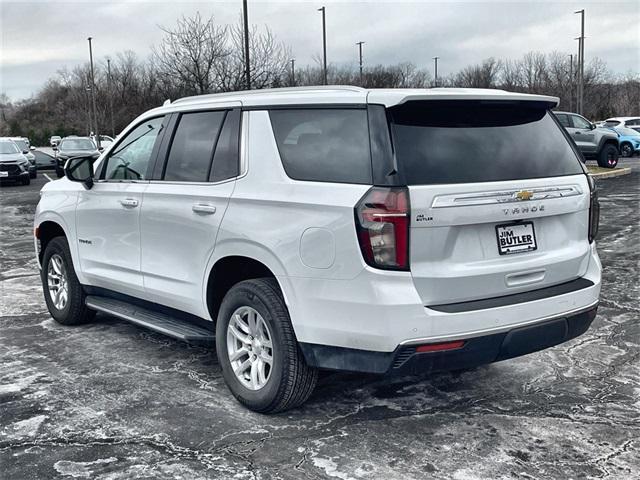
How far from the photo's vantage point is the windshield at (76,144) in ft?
104

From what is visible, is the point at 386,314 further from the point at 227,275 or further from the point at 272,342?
the point at 227,275

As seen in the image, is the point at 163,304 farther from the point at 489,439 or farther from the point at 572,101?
the point at 572,101

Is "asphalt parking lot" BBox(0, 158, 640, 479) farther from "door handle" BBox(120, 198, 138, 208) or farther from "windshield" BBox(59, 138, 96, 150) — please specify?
"windshield" BBox(59, 138, 96, 150)

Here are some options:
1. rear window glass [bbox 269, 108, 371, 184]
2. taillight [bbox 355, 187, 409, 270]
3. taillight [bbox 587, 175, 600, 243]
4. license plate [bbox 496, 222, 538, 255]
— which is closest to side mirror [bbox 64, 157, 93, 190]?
rear window glass [bbox 269, 108, 371, 184]

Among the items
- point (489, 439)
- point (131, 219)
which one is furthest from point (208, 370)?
point (489, 439)

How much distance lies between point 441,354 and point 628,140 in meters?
32.5

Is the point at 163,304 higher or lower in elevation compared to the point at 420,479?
higher

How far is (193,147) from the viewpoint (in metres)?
4.89

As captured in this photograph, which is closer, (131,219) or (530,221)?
(530,221)

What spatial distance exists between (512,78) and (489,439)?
225ft

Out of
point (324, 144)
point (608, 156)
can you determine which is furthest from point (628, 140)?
point (324, 144)

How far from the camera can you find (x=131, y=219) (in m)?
5.28

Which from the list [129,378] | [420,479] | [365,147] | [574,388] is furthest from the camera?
[129,378]

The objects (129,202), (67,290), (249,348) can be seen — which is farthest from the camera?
(67,290)
